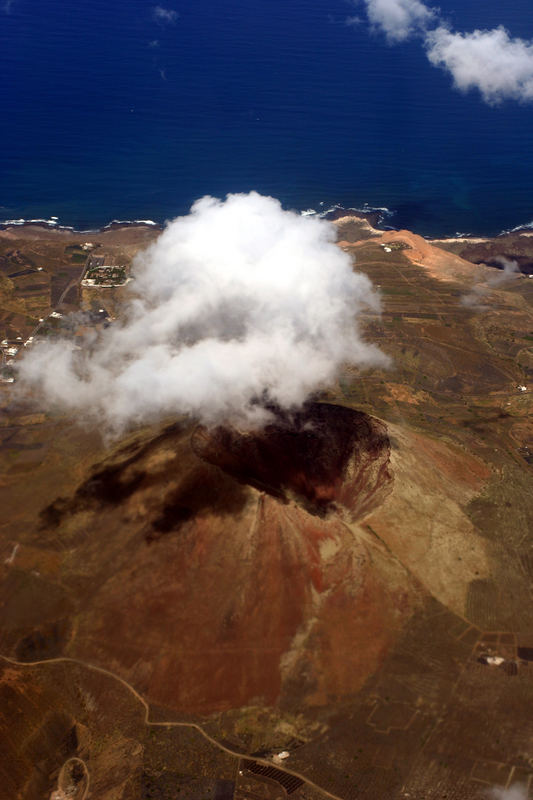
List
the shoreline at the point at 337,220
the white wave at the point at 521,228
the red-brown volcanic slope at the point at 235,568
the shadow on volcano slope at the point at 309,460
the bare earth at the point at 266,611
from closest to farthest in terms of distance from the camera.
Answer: the bare earth at the point at 266,611 < the red-brown volcanic slope at the point at 235,568 < the shadow on volcano slope at the point at 309,460 < the shoreline at the point at 337,220 < the white wave at the point at 521,228

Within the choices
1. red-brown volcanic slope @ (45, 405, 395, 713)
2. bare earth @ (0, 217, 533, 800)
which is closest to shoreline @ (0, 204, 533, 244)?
bare earth @ (0, 217, 533, 800)

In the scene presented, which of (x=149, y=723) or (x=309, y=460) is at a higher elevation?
(x=309, y=460)

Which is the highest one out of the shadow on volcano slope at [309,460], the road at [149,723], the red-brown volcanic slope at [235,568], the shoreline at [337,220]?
the shoreline at [337,220]

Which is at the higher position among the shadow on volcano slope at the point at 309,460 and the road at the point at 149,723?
the shadow on volcano slope at the point at 309,460

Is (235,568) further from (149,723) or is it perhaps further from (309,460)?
(149,723)

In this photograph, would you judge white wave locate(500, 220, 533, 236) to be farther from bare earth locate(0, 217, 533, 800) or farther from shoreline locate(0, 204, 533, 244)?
bare earth locate(0, 217, 533, 800)

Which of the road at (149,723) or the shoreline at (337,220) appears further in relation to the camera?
the shoreline at (337,220)

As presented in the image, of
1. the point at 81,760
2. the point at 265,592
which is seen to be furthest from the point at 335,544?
the point at 81,760

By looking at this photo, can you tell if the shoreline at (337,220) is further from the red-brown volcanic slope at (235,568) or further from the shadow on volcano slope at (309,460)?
the red-brown volcanic slope at (235,568)

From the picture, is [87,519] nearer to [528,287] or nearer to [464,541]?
[464,541]

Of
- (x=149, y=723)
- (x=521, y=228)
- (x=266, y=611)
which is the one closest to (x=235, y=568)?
(x=266, y=611)

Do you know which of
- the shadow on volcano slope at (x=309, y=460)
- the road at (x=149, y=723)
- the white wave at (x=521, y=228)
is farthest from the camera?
the white wave at (x=521, y=228)

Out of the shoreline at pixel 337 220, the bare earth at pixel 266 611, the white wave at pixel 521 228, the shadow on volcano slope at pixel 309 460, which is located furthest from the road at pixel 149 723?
the white wave at pixel 521 228
